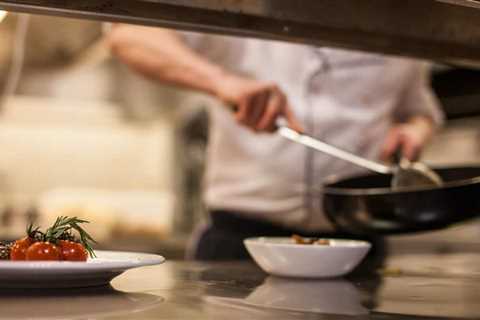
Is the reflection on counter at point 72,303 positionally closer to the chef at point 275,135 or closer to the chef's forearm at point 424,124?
the chef at point 275,135

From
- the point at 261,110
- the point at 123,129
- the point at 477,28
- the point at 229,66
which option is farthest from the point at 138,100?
the point at 477,28

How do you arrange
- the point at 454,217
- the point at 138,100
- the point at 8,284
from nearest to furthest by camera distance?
1. the point at 8,284
2. the point at 454,217
3. the point at 138,100

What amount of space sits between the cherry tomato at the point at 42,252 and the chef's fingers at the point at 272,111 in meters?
0.54

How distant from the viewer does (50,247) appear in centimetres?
83

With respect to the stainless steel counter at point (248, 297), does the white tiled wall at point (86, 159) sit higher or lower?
higher

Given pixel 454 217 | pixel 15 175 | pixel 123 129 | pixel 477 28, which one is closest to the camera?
pixel 477 28

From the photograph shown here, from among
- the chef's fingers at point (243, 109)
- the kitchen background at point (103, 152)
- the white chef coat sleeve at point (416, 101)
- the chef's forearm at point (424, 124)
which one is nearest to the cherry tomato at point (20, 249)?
the chef's fingers at point (243, 109)

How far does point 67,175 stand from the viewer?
15.7 ft

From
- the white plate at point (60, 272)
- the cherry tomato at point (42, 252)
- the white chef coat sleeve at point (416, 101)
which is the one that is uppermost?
the white chef coat sleeve at point (416, 101)

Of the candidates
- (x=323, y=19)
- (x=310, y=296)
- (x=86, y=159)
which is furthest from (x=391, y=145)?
(x=86, y=159)

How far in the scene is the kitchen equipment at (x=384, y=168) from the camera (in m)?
1.29

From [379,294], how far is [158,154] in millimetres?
4220

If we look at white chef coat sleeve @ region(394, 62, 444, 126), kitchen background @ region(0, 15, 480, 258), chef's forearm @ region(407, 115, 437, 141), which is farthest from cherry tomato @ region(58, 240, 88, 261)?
kitchen background @ region(0, 15, 480, 258)

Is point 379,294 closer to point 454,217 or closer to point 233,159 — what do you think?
point 454,217
